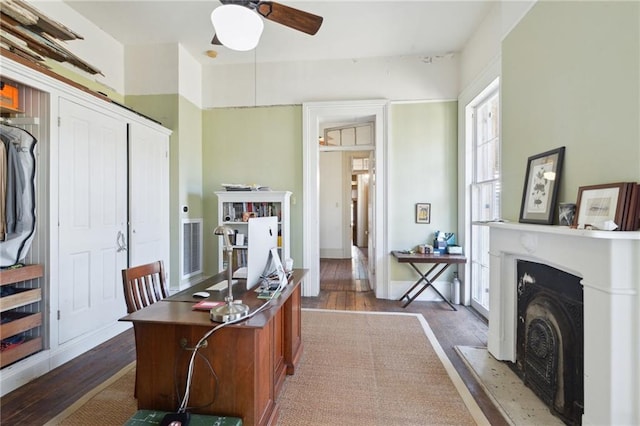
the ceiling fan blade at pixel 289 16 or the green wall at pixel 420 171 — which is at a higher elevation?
the ceiling fan blade at pixel 289 16

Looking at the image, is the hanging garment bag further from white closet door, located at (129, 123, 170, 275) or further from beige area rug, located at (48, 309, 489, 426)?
beige area rug, located at (48, 309, 489, 426)

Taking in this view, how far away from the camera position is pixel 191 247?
4191 millimetres

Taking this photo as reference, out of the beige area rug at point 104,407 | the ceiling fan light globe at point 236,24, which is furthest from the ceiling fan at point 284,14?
the beige area rug at point 104,407

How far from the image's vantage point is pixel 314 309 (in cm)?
370

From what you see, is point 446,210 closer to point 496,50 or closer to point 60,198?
point 496,50

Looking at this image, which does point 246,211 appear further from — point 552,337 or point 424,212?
point 552,337

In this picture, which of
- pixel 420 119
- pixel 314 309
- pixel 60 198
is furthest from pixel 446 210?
pixel 60 198

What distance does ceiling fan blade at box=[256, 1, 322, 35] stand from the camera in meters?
2.09

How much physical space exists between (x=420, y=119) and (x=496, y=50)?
128cm

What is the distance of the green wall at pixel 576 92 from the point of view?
1435mm

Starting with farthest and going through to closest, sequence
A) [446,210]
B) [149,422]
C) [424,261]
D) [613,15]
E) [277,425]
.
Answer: [446,210] → [424,261] → [277,425] → [613,15] → [149,422]

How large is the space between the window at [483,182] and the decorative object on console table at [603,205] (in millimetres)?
1513

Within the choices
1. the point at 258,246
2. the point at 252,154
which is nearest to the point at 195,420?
the point at 258,246

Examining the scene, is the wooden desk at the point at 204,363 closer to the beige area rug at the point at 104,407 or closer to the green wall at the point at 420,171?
the beige area rug at the point at 104,407
